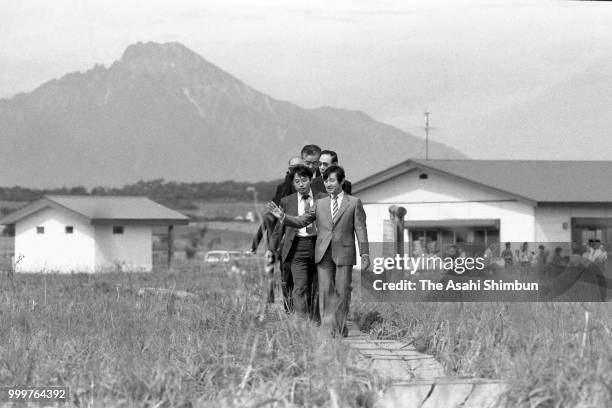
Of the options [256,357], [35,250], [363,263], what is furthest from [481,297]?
[35,250]

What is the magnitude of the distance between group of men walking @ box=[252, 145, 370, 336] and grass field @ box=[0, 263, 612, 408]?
0.54 meters

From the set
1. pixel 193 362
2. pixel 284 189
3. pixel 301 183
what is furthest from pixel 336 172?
pixel 193 362

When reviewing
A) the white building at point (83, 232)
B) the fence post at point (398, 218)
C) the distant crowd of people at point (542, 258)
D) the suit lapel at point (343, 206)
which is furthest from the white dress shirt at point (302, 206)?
the white building at point (83, 232)

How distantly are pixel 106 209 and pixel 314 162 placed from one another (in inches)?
1583

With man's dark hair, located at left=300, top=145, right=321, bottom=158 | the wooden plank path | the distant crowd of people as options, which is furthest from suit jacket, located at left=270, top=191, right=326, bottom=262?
the distant crowd of people

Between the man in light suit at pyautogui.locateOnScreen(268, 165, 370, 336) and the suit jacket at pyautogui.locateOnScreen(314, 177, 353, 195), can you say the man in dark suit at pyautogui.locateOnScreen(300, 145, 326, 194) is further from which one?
the man in light suit at pyautogui.locateOnScreen(268, 165, 370, 336)

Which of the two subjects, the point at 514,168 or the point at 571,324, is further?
the point at 514,168

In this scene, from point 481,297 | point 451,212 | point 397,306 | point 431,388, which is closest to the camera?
point 431,388

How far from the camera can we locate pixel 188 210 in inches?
4368

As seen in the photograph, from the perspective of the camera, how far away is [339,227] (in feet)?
37.1

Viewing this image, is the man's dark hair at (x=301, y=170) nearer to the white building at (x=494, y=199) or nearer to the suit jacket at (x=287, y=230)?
the suit jacket at (x=287, y=230)

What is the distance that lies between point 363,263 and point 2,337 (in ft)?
11.3

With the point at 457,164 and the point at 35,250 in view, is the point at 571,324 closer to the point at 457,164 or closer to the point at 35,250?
the point at 457,164

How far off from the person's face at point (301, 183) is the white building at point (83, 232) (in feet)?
120
